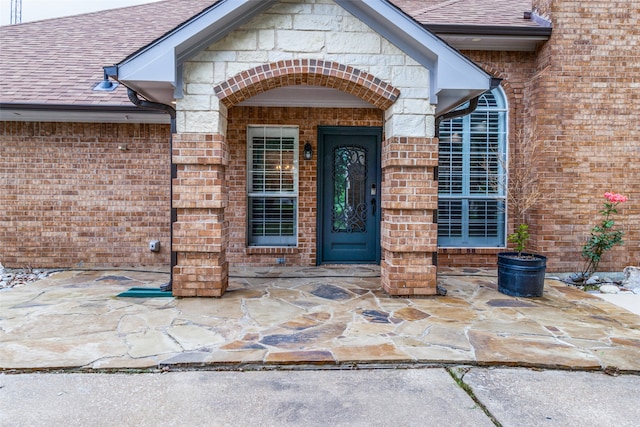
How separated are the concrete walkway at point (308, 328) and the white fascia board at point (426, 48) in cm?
259

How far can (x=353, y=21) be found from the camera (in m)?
5.06

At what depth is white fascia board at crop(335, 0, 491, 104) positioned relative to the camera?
4.77 metres

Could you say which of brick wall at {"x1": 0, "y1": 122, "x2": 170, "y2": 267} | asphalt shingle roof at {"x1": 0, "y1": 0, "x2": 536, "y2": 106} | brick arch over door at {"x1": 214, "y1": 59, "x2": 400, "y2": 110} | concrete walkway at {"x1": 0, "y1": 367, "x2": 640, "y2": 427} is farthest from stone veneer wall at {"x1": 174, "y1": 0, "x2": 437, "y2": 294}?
brick wall at {"x1": 0, "y1": 122, "x2": 170, "y2": 267}

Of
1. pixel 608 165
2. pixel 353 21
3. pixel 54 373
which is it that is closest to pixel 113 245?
pixel 54 373

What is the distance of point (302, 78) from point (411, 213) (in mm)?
2140

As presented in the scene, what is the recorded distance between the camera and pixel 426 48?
16.0 feet

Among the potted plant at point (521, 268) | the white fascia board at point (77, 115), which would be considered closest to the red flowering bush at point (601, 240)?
the potted plant at point (521, 268)

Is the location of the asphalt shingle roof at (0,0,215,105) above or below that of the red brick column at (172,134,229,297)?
above

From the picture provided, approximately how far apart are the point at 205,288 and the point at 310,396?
106 inches

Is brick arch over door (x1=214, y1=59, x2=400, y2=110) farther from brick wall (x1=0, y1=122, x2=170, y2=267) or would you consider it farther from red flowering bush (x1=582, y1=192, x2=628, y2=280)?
red flowering bush (x1=582, y1=192, x2=628, y2=280)

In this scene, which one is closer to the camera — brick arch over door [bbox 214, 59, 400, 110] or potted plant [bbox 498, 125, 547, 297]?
brick arch over door [bbox 214, 59, 400, 110]

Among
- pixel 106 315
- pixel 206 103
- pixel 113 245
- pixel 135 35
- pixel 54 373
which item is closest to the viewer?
pixel 54 373

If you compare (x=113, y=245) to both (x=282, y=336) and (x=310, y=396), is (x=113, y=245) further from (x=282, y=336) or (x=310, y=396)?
(x=310, y=396)

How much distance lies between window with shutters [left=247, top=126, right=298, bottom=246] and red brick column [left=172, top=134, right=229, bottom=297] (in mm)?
2266
